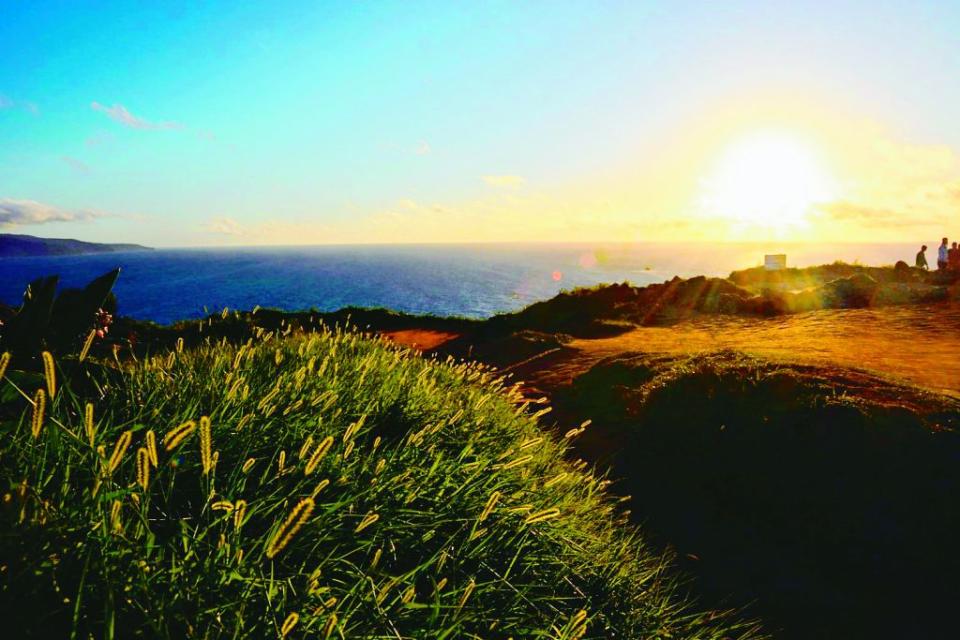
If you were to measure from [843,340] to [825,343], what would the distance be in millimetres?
794

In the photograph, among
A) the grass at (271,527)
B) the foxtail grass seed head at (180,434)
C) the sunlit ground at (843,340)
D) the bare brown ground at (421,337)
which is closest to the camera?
the foxtail grass seed head at (180,434)

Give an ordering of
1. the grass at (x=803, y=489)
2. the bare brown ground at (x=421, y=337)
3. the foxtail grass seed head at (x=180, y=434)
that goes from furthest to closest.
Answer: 1. the bare brown ground at (x=421, y=337)
2. the grass at (x=803, y=489)
3. the foxtail grass seed head at (x=180, y=434)

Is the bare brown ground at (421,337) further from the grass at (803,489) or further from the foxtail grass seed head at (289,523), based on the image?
the foxtail grass seed head at (289,523)

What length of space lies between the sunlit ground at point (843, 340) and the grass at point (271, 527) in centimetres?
822

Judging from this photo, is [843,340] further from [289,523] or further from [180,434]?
[180,434]

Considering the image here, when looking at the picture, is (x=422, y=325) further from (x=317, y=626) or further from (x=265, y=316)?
(x=317, y=626)

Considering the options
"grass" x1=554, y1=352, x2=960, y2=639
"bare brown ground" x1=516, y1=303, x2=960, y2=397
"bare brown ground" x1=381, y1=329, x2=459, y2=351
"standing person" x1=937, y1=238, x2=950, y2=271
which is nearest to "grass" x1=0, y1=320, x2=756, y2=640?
"grass" x1=554, y1=352, x2=960, y2=639

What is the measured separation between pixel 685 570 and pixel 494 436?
A: 260cm

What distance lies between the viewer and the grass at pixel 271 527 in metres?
1.73

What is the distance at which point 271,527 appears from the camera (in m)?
2.04

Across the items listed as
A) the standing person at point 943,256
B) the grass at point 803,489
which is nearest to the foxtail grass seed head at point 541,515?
the grass at point 803,489

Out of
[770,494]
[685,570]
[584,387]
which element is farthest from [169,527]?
[584,387]

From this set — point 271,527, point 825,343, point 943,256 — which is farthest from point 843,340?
point 943,256

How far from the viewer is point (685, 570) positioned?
5.31 m
